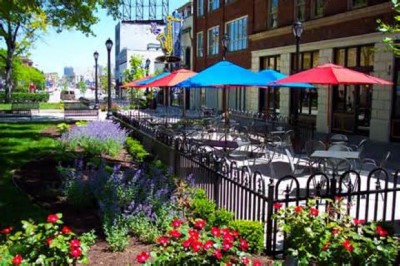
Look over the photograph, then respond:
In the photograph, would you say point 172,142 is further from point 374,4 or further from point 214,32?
point 214,32

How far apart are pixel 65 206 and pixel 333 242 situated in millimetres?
4823

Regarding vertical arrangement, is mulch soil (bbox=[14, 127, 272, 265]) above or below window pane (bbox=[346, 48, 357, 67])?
below

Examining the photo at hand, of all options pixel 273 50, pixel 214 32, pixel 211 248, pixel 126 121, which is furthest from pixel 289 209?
pixel 214 32

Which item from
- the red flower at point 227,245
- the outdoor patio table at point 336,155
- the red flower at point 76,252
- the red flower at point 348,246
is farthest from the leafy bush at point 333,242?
the outdoor patio table at point 336,155

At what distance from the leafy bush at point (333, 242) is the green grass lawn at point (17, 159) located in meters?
4.21

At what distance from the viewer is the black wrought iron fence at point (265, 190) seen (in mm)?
5656

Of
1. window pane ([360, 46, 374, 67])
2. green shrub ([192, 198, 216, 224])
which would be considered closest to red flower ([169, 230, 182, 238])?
green shrub ([192, 198, 216, 224])

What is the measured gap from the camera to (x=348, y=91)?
839 inches

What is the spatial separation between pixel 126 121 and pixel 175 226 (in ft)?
48.6

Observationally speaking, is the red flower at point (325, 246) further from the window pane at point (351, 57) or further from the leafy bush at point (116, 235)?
the window pane at point (351, 57)

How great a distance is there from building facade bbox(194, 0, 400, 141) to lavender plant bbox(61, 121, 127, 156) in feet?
20.0

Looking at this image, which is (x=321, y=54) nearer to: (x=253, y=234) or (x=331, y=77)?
(x=331, y=77)

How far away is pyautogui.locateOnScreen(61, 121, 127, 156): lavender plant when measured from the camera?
41.9 ft

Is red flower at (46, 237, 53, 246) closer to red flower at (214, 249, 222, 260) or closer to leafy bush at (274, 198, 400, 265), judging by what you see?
red flower at (214, 249, 222, 260)
